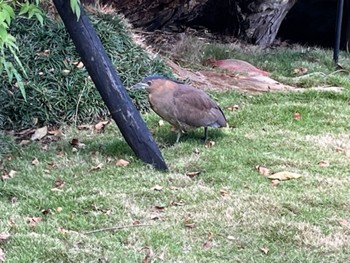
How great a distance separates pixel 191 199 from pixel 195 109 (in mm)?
1363

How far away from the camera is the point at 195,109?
611 centimetres

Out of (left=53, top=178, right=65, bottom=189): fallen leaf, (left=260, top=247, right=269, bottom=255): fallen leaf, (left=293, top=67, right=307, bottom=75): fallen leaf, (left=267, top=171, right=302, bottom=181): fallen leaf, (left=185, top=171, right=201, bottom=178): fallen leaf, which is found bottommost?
(left=293, top=67, right=307, bottom=75): fallen leaf

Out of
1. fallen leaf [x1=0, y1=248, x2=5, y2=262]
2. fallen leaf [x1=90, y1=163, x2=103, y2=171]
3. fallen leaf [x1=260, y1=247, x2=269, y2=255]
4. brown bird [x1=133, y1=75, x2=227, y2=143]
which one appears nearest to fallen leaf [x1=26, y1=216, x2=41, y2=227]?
fallen leaf [x1=0, y1=248, x2=5, y2=262]

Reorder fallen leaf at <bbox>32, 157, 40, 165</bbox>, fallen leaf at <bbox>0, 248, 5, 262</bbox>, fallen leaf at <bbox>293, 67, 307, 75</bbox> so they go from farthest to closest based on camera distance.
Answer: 1. fallen leaf at <bbox>293, 67, 307, 75</bbox>
2. fallen leaf at <bbox>32, 157, 40, 165</bbox>
3. fallen leaf at <bbox>0, 248, 5, 262</bbox>

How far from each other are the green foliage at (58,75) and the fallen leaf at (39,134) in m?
0.17

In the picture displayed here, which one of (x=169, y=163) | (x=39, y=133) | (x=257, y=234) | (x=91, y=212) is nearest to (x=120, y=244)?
(x=91, y=212)

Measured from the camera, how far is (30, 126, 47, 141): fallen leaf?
22.5 feet

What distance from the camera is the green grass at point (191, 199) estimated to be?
4141mm

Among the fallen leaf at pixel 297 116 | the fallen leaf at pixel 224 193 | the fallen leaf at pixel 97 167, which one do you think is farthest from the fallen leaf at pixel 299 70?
the fallen leaf at pixel 224 193

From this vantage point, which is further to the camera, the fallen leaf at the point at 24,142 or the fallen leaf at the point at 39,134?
the fallen leaf at the point at 39,134

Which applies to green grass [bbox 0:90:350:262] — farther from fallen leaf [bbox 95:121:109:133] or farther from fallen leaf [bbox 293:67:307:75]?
fallen leaf [bbox 293:67:307:75]

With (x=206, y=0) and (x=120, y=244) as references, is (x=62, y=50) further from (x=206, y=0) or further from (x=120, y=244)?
(x=206, y=0)

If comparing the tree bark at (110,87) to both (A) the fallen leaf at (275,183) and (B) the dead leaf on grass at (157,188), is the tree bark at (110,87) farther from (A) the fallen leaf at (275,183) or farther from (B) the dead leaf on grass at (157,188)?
(A) the fallen leaf at (275,183)

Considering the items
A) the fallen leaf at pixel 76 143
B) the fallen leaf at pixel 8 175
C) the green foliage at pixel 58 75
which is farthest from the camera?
the green foliage at pixel 58 75
